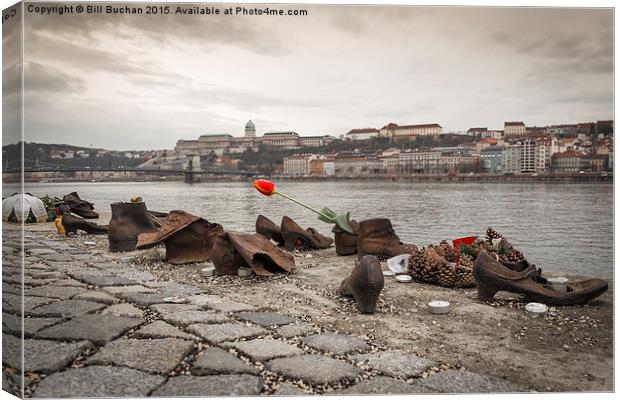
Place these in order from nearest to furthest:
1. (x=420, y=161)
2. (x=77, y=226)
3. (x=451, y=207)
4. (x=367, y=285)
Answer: (x=367, y=285), (x=420, y=161), (x=451, y=207), (x=77, y=226)

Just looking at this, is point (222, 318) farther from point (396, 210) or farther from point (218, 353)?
point (396, 210)

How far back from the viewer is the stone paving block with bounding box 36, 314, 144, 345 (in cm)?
224

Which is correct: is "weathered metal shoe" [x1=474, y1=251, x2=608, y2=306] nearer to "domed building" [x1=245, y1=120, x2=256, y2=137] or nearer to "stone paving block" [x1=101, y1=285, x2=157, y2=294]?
"domed building" [x1=245, y1=120, x2=256, y2=137]

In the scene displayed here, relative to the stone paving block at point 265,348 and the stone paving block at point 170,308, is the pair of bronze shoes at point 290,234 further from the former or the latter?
the stone paving block at point 265,348

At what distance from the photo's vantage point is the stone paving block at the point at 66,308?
Answer: 241 centimetres

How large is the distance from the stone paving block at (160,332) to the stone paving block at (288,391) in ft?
1.77

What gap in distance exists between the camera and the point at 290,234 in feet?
16.5

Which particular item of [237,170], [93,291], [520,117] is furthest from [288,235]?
[520,117]

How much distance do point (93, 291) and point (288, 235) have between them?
2240 mm

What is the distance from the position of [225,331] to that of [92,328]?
0.58m

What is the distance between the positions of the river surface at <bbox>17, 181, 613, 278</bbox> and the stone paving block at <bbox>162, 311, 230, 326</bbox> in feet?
2.92

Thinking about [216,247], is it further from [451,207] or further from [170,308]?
[451,207]

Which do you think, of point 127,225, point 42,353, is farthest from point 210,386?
point 127,225

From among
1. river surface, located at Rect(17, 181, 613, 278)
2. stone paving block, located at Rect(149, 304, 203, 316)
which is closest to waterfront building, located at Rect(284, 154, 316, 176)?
river surface, located at Rect(17, 181, 613, 278)
